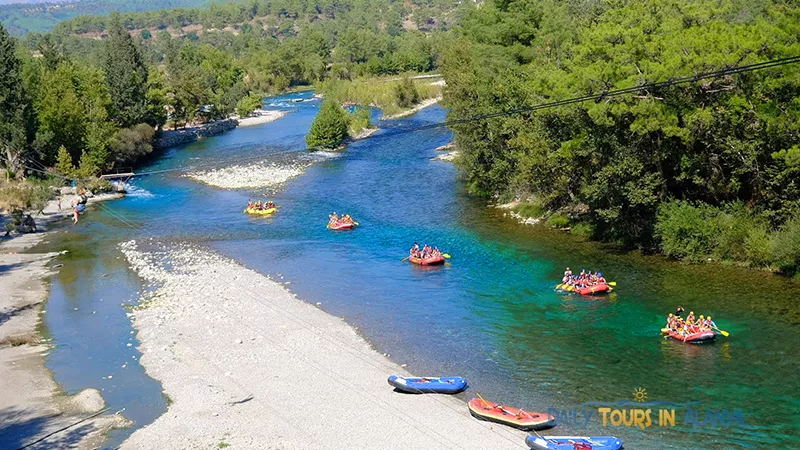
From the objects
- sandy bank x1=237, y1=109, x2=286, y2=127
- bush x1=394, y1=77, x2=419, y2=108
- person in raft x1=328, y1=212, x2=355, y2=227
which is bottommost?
person in raft x1=328, y1=212, x2=355, y2=227

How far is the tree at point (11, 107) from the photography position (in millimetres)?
73562

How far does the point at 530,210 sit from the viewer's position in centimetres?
5884

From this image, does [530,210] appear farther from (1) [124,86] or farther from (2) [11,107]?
(1) [124,86]

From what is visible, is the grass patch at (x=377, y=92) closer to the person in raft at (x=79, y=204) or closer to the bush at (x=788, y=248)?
the person in raft at (x=79, y=204)

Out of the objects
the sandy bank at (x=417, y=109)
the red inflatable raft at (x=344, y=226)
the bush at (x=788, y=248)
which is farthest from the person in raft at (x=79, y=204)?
the sandy bank at (x=417, y=109)

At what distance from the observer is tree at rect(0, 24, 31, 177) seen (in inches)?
2896

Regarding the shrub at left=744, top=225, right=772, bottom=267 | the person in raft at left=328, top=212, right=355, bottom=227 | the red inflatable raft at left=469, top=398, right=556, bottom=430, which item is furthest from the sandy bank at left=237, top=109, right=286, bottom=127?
the red inflatable raft at left=469, top=398, right=556, bottom=430

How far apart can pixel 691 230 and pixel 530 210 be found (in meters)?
15.6

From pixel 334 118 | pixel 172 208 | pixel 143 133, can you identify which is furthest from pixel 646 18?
pixel 143 133

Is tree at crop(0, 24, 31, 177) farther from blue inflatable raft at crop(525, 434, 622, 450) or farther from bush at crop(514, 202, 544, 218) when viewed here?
blue inflatable raft at crop(525, 434, 622, 450)

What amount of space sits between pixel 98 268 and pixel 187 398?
81.3 feet

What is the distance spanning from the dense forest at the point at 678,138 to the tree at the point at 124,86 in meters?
58.4

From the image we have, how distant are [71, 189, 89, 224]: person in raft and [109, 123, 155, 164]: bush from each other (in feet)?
51.5

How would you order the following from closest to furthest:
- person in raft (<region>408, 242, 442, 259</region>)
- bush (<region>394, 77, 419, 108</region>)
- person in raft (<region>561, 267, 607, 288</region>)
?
1. person in raft (<region>561, 267, 607, 288</region>)
2. person in raft (<region>408, 242, 442, 259</region>)
3. bush (<region>394, 77, 419, 108</region>)
